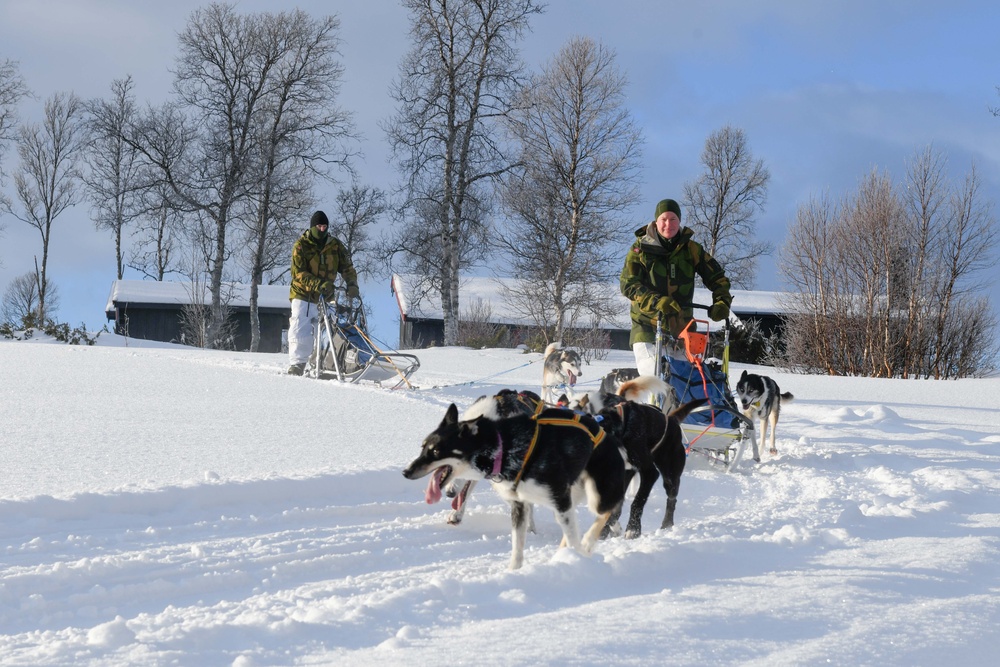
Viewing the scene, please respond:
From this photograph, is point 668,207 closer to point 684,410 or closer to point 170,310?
point 684,410

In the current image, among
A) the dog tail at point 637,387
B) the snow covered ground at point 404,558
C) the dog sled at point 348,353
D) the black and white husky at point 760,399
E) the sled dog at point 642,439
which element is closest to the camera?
the snow covered ground at point 404,558

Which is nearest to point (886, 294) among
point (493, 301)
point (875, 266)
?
point (875, 266)

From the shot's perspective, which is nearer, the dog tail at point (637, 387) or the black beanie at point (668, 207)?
the dog tail at point (637, 387)

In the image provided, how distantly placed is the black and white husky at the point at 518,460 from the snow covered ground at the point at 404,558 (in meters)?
0.24

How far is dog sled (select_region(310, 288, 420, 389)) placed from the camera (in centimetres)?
955

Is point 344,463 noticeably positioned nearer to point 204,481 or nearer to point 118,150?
point 204,481

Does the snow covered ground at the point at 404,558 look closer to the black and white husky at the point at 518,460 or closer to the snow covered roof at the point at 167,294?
the black and white husky at the point at 518,460

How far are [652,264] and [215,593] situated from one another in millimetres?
3748

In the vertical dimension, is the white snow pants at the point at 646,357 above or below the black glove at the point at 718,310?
below

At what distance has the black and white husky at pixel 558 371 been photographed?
25.9ft

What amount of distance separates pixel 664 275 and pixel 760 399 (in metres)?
1.73

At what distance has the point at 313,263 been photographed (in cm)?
1001

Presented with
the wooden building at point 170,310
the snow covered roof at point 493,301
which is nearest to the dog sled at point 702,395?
the snow covered roof at point 493,301

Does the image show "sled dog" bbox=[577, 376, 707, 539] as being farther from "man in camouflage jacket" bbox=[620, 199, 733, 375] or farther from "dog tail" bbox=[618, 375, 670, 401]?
"man in camouflage jacket" bbox=[620, 199, 733, 375]
